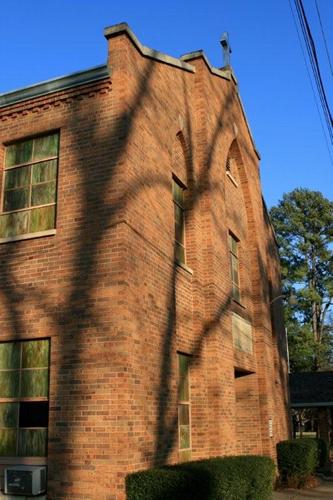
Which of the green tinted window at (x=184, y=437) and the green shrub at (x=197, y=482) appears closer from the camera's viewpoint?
the green shrub at (x=197, y=482)

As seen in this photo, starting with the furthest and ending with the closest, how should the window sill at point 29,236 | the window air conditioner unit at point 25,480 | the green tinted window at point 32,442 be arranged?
the window sill at point 29,236, the green tinted window at point 32,442, the window air conditioner unit at point 25,480

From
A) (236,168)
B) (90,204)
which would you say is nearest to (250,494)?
(90,204)

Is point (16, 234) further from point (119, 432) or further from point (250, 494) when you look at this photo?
point (250, 494)

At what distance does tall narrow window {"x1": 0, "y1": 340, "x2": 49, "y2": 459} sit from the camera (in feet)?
29.2

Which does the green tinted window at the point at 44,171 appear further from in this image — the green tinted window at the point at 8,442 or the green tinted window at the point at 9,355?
the green tinted window at the point at 8,442

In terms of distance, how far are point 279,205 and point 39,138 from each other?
3936 cm

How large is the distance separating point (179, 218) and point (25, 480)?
261 inches

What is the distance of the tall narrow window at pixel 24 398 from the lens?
350 inches

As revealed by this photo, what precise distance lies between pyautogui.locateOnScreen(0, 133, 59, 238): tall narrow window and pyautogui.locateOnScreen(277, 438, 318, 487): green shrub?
11711mm

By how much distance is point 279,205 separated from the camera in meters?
48.1

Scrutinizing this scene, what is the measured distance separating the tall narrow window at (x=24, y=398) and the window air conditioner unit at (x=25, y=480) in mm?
438

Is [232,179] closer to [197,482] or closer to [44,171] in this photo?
[44,171]

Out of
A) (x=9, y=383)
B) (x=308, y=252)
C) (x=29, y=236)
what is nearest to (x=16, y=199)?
(x=29, y=236)

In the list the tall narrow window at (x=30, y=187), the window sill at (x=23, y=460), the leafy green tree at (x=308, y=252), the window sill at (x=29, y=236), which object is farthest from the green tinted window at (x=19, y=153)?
the leafy green tree at (x=308, y=252)
